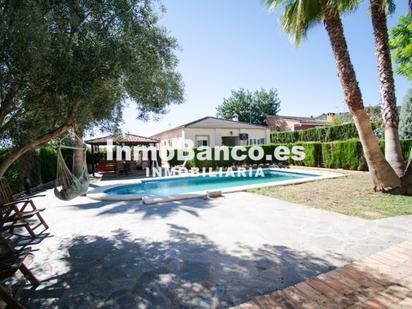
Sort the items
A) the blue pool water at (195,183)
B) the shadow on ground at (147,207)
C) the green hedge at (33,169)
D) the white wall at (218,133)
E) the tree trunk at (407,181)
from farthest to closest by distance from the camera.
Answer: the white wall at (218,133), the blue pool water at (195,183), the green hedge at (33,169), the tree trunk at (407,181), the shadow on ground at (147,207)

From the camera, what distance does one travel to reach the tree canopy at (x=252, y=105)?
49500 mm

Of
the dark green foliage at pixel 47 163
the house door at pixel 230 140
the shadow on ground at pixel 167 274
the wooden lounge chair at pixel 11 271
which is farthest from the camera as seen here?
the house door at pixel 230 140

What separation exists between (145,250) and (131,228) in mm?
1525

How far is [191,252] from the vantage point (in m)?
4.32

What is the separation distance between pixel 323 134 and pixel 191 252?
75.8 ft

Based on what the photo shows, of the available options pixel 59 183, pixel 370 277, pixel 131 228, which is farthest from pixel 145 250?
pixel 59 183

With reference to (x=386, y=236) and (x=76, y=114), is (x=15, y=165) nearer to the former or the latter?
(x=76, y=114)

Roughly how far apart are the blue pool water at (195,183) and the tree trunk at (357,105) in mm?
7322

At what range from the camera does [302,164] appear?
63.9 feet

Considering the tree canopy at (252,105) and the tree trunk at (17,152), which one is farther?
the tree canopy at (252,105)

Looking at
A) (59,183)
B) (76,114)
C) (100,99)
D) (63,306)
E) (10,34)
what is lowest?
(63,306)

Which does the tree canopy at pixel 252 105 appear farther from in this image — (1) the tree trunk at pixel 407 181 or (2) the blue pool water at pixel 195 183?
(1) the tree trunk at pixel 407 181

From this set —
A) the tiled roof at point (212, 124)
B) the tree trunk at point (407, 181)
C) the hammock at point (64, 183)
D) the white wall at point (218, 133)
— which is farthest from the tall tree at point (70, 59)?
the tiled roof at point (212, 124)

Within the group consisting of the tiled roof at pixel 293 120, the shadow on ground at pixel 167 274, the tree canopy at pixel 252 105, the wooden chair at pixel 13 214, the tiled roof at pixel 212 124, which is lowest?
the shadow on ground at pixel 167 274
